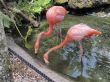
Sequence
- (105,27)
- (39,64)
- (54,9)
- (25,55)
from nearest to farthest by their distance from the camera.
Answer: (39,64) → (25,55) → (54,9) → (105,27)

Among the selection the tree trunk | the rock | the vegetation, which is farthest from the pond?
the tree trunk

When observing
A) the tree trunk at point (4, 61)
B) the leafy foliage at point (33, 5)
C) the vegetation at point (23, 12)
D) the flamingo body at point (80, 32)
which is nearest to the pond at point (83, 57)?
the vegetation at point (23, 12)

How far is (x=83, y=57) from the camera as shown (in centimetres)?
561

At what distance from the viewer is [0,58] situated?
3.46 meters

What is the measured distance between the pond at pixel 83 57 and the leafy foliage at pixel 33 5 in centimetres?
71

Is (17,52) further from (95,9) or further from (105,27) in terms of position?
(95,9)

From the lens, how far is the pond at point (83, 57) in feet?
16.7

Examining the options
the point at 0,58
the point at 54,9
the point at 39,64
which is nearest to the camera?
the point at 0,58

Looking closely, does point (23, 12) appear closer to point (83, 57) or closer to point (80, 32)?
point (83, 57)

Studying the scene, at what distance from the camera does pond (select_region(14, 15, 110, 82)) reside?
5.08 metres

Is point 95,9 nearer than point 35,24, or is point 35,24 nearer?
point 35,24

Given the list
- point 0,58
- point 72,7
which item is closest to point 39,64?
point 0,58

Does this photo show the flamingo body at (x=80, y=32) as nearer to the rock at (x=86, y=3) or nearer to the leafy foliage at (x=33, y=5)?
the leafy foliage at (x=33, y=5)

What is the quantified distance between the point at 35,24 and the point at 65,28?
25.5 inches
